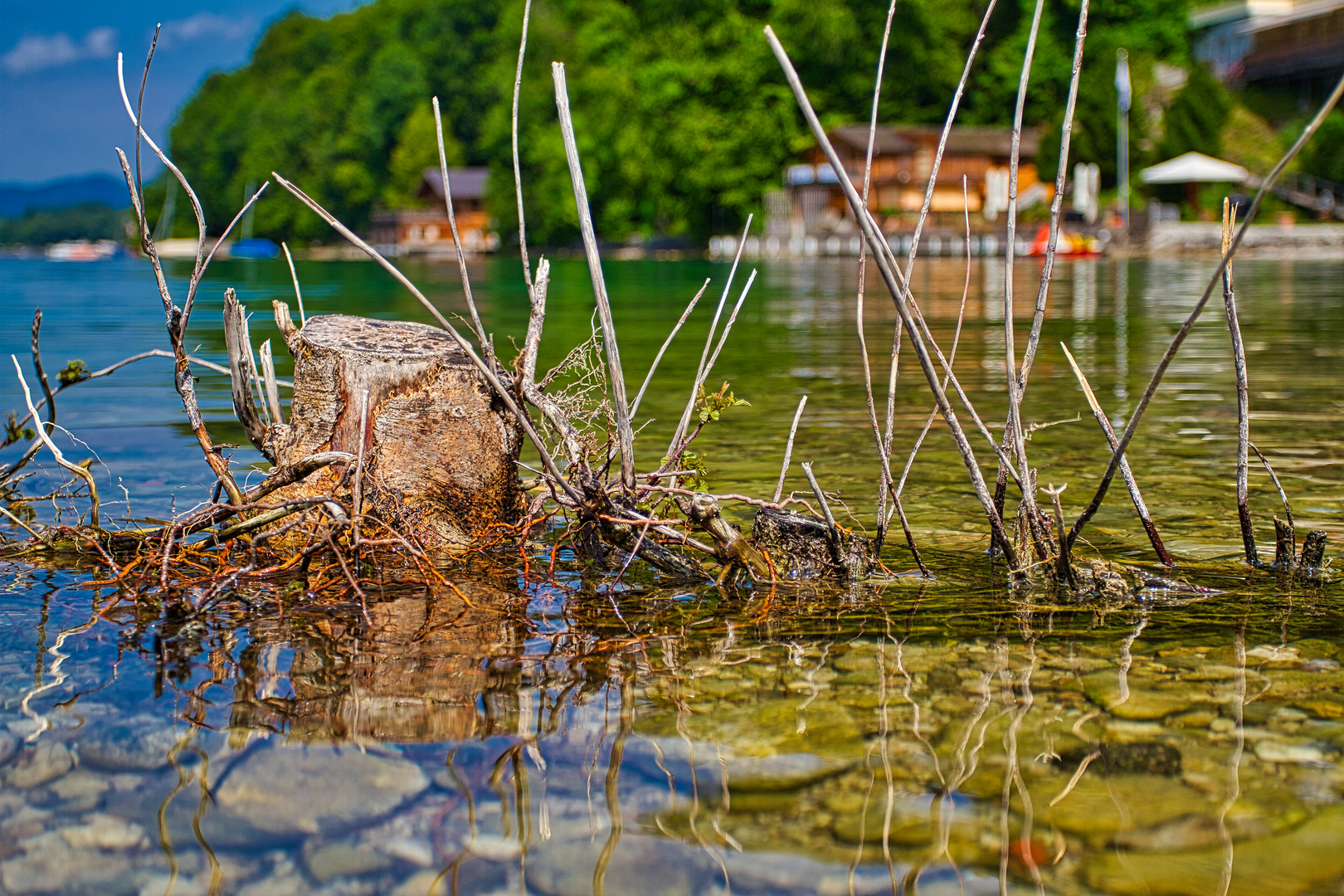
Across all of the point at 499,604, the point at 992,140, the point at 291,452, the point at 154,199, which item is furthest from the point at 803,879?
the point at 154,199

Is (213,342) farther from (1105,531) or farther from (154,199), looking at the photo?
(154,199)

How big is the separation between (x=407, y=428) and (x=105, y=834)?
1959 millimetres

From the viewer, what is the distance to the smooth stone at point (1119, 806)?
2.27 meters

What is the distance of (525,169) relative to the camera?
3194 inches

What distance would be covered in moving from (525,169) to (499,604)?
80.1 m

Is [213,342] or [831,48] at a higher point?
[831,48]

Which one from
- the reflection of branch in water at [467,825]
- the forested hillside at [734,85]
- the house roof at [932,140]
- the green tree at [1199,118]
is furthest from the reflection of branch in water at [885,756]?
the house roof at [932,140]

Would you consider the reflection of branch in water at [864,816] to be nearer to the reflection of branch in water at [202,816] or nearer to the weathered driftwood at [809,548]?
the reflection of branch in water at [202,816]

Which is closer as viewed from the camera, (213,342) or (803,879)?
(803,879)

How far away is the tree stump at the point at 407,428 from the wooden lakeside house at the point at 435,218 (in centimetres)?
8760

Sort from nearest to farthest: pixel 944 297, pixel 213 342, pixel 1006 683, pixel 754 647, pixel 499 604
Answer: pixel 1006 683
pixel 754 647
pixel 499 604
pixel 213 342
pixel 944 297

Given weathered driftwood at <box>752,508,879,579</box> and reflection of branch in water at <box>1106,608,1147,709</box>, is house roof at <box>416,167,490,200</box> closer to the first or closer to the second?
weathered driftwood at <box>752,508,879,579</box>

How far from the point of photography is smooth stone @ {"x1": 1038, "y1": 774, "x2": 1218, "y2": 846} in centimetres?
227

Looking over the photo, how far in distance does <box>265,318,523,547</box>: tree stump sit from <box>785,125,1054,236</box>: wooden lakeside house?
50311 mm
